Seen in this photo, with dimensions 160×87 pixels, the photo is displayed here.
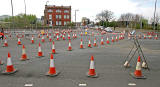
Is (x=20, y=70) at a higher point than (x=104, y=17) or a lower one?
lower

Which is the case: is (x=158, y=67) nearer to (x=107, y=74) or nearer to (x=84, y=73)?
(x=107, y=74)

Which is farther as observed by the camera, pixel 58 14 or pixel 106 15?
pixel 106 15

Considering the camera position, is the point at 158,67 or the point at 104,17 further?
the point at 104,17

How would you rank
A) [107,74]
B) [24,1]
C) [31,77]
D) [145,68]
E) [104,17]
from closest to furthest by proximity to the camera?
[31,77] < [107,74] < [145,68] < [24,1] < [104,17]

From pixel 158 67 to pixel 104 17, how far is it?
91206 mm

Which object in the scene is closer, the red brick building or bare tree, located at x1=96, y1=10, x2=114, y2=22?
the red brick building

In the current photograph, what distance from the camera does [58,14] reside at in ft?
285

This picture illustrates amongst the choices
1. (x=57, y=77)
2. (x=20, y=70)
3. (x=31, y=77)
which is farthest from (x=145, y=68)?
(x=20, y=70)

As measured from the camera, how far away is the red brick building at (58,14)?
85.9 meters

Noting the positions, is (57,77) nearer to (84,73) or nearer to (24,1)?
(84,73)

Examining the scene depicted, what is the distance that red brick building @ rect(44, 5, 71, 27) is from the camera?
85.9 metres

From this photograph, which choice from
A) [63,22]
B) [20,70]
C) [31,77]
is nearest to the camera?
[31,77]

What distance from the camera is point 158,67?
6.78m

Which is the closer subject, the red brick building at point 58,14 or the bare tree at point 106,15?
the red brick building at point 58,14
